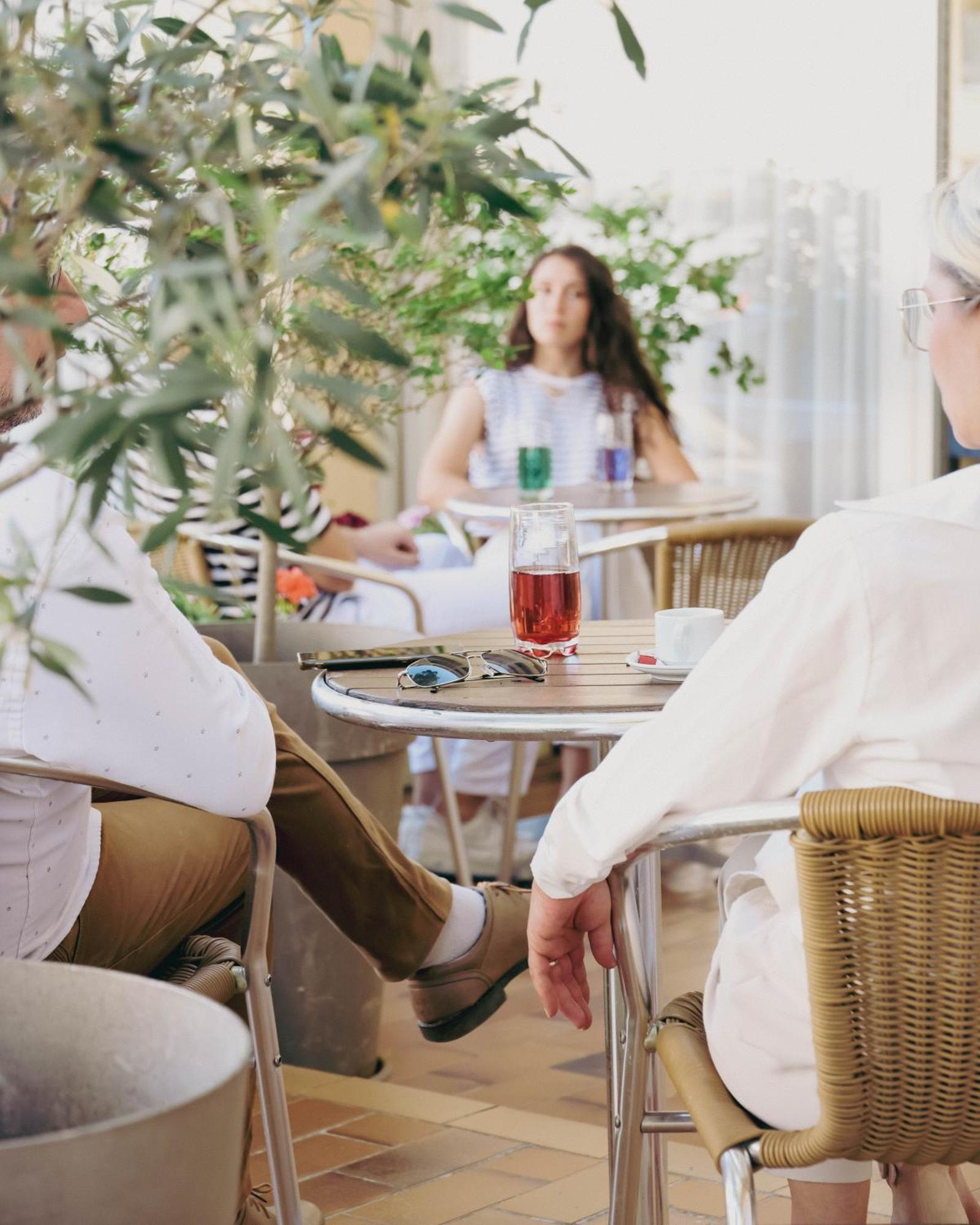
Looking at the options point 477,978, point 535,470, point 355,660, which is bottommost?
point 477,978

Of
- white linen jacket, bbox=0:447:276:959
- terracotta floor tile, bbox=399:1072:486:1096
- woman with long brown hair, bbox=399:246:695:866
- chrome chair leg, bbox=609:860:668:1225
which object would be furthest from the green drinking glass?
chrome chair leg, bbox=609:860:668:1225

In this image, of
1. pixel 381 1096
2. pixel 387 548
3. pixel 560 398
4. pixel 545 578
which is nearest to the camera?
pixel 545 578

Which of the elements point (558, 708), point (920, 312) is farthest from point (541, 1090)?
point (920, 312)

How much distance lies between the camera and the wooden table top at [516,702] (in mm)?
1585

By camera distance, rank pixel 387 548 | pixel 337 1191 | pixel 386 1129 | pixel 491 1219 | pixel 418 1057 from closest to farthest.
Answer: pixel 491 1219
pixel 337 1191
pixel 386 1129
pixel 418 1057
pixel 387 548

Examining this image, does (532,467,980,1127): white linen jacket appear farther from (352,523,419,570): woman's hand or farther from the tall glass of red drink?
(352,523,419,570): woman's hand

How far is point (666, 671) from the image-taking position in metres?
1.77

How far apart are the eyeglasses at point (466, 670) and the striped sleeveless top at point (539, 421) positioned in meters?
2.75

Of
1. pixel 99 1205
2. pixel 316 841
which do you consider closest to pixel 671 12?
pixel 316 841

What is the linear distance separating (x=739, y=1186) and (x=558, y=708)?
1.63 ft

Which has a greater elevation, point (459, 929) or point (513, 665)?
point (513, 665)

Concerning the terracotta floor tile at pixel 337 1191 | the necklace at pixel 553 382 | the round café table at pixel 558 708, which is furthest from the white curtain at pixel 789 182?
the round café table at pixel 558 708

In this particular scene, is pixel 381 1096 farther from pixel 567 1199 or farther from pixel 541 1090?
pixel 567 1199

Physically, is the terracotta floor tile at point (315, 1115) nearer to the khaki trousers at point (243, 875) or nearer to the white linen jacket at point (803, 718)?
the khaki trousers at point (243, 875)
